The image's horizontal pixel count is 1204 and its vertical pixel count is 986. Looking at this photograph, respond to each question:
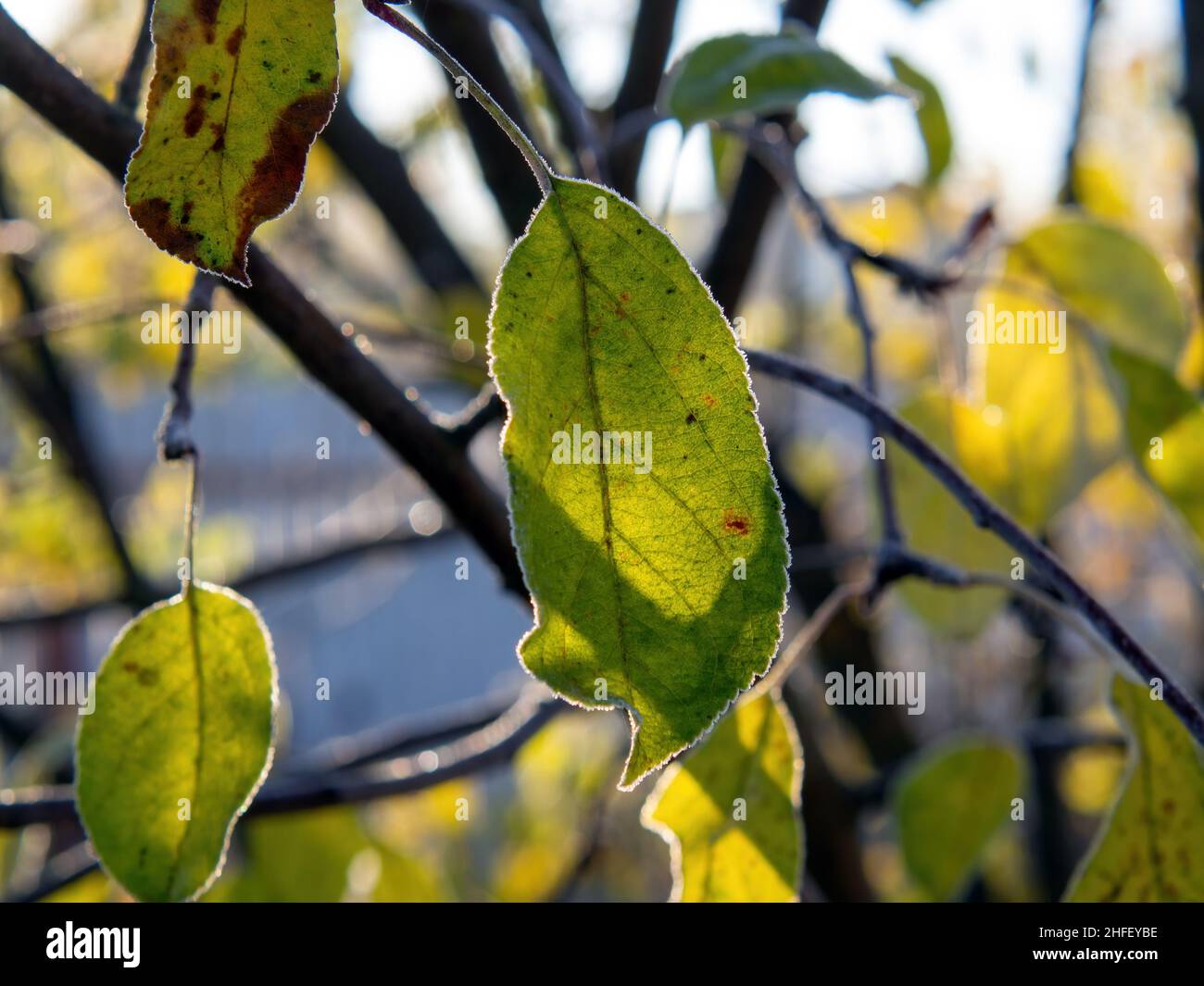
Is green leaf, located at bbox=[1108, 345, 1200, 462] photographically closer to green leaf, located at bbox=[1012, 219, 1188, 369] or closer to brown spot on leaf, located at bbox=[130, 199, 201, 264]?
green leaf, located at bbox=[1012, 219, 1188, 369]

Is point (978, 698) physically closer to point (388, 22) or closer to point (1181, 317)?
point (1181, 317)

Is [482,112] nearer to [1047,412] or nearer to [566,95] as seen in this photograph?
[566,95]

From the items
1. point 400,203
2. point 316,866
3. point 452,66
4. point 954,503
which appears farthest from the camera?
point 400,203

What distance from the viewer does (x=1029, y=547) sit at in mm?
357

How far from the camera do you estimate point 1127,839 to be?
0.42 m

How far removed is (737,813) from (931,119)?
421mm

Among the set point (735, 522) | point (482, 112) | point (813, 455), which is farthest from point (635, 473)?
point (813, 455)

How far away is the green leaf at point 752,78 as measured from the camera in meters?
0.45

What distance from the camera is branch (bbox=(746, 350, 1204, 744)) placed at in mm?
356

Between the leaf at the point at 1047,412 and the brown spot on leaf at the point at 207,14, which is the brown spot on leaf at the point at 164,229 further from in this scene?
the leaf at the point at 1047,412

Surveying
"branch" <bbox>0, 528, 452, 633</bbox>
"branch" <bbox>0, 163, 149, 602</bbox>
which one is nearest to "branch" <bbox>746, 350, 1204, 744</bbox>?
"branch" <bbox>0, 528, 452, 633</bbox>

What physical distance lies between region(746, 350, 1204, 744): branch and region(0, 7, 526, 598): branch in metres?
0.15

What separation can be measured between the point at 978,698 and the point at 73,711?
71.9 inches

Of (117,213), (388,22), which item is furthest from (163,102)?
(117,213)
